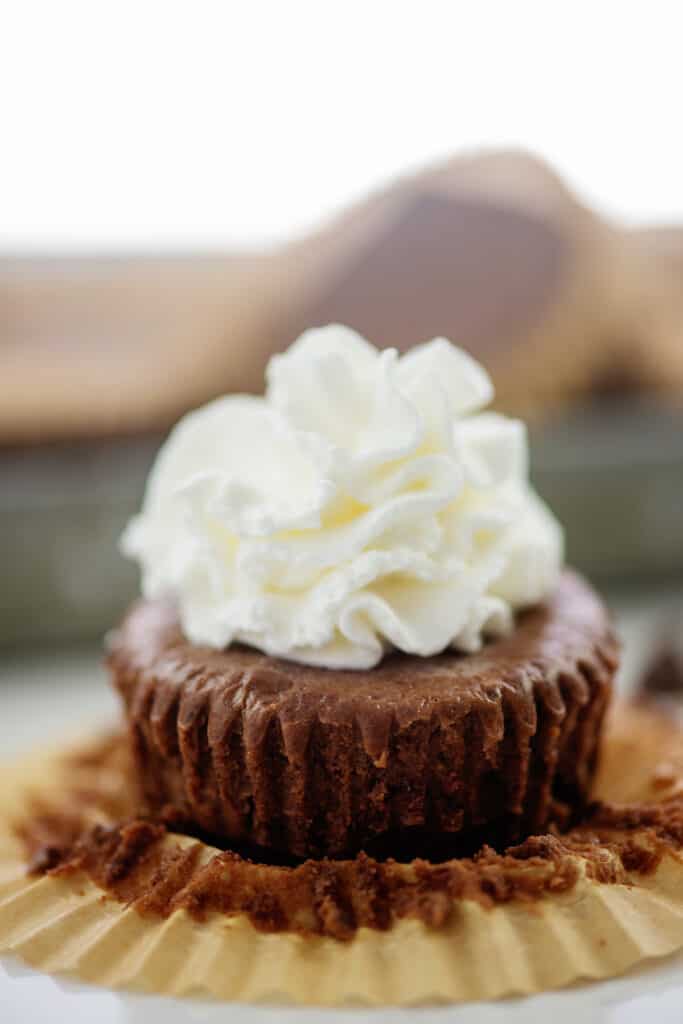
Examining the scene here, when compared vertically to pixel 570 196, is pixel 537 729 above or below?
below

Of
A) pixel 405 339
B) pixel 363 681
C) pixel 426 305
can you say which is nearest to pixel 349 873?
pixel 363 681

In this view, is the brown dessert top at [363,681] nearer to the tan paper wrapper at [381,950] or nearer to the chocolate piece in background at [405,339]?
the tan paper wrapper at [381,950]

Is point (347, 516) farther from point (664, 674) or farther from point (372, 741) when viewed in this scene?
point (664, 674)

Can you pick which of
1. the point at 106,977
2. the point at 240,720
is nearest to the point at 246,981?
the point at 106,977

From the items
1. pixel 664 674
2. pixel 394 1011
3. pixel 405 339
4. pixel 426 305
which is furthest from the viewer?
pixel 426 305

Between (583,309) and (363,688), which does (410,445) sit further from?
(583,309)

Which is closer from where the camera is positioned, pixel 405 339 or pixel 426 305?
pixel 405 339

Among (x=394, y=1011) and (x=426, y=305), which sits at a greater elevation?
(x=426, y=305)
